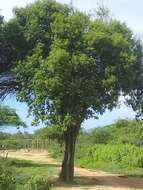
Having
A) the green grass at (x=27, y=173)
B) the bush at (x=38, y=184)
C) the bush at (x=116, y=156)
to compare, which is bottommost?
the bush at (x=38, y=184)

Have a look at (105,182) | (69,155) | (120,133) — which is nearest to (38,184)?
(69,155)

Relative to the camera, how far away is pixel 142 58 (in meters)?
24.5

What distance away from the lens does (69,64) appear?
71.5 feet

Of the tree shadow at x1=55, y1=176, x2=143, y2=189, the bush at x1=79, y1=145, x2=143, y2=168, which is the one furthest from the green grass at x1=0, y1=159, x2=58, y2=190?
the bush at x1=79, y1=145, x2=143, y2=168

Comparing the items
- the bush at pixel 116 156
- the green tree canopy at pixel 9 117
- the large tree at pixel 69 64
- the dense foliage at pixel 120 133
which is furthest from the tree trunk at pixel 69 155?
the dense foliage at pixel 120 133

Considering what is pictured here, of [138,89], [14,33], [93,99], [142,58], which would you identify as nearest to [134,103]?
[138,89]

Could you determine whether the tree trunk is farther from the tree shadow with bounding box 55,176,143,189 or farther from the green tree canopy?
the green tree canopy

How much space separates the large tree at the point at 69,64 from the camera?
21.9 meters

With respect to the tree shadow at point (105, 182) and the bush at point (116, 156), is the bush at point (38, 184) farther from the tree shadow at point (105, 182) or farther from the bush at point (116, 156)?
the bush at point (116, 156)

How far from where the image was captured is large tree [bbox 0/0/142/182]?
71.7ft

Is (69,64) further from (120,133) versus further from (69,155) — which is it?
(120,133)

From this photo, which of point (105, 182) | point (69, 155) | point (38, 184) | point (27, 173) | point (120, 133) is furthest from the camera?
point (120, 133)

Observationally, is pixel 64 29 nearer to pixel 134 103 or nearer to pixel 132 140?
pixel 134 103

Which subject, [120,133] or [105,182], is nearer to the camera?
[105,182]
